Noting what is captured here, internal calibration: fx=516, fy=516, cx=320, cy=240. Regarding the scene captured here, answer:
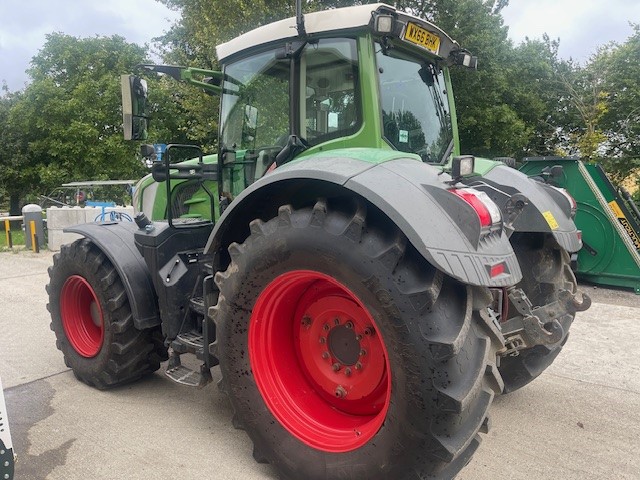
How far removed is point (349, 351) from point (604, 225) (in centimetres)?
612

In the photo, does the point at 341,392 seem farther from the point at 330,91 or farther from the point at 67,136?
the point at 67,136

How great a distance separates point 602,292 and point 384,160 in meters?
6.34

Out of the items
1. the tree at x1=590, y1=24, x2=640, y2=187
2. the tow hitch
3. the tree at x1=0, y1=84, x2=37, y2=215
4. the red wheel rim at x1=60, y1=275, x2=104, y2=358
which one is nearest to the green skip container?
the tow hitch

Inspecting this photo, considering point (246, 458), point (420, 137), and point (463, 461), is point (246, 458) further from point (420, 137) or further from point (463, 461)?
point (420, 137)

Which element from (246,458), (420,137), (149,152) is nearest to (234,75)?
(149,152)

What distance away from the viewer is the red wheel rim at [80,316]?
403 cm

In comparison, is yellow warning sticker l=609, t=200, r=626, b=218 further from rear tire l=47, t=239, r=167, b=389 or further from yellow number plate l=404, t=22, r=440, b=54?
rear tire l=47, t=239, r=167, b=389

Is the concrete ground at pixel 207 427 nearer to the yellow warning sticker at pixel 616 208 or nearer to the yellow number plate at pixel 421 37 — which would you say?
the yellow number plate at pixel 421 37

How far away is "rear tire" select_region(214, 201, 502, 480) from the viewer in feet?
7.10

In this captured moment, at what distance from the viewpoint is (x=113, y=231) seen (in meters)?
3.84

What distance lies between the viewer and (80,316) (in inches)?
162

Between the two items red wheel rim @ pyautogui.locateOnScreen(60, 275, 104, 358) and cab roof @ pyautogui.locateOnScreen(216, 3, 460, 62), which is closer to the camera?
cab roof @ pyautogui.locateOnScreen(216, 3, 460, 62)

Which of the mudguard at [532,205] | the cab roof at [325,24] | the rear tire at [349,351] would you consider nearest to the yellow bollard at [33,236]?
the cab roof at [325,24]

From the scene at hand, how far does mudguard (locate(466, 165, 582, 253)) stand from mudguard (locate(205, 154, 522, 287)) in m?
0.59
